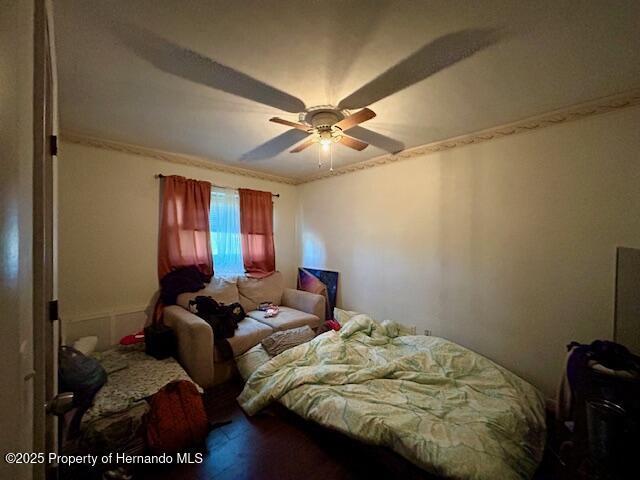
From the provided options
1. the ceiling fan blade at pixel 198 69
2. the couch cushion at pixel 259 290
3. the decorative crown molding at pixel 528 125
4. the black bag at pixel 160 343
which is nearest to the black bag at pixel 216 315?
the black bag at pixel 160 343

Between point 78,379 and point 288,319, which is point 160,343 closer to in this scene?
point 78,379

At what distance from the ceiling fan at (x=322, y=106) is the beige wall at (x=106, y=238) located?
5.76 feet

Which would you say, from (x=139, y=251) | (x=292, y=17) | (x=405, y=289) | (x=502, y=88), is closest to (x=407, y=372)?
(x=405, y=289)

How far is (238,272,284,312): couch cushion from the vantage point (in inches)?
135

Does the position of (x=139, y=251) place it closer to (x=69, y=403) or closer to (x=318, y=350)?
(x=318, y=350)

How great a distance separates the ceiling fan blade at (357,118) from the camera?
1674 mm

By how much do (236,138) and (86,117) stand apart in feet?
4.03

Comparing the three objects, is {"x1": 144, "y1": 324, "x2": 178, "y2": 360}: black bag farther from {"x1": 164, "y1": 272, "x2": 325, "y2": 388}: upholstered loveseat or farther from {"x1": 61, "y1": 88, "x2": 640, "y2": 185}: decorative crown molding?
{"x1": 61, "y1": 88, "x2": 640, "y2": 185}: decorative crown molding

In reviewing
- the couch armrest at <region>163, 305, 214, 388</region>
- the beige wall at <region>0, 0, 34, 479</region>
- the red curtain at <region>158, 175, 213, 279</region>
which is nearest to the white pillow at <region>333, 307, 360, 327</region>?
the couch armrest at <region>163, 305, 214, 388</region>

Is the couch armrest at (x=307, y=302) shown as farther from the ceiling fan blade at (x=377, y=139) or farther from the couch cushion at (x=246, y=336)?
the ceiling fan blade at (x=377, y=139)

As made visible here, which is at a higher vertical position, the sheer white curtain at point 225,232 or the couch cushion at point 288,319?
the sheer white curtain at point 225,232

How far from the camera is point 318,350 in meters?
2.38

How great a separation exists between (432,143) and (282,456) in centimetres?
310

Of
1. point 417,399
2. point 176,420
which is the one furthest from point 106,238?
point 417,399
